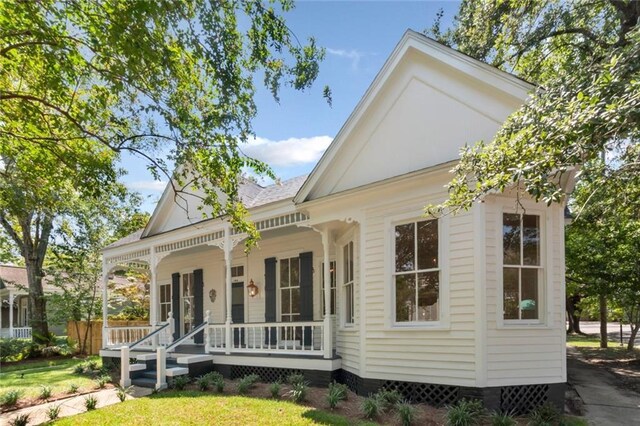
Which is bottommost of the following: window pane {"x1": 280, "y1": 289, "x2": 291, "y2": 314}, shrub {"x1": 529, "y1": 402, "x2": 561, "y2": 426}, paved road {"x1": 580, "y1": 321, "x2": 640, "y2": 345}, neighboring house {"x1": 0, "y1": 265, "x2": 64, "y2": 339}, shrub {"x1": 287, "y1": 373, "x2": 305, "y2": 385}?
paved road {"x1": 580, "y1": 321, "x2": 640, "y2": 345}

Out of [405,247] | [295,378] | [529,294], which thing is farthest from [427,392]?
[295,378]

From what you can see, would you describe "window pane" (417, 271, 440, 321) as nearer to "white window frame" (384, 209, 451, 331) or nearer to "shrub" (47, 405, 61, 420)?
"white window frame" (384, 209, 451, 331)

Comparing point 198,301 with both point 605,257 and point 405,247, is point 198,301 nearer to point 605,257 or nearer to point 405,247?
point 405,247

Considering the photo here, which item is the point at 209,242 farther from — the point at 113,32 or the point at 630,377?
the point at 630,377

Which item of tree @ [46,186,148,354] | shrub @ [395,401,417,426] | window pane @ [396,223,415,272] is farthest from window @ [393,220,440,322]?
tree @ [46,186,148,354]

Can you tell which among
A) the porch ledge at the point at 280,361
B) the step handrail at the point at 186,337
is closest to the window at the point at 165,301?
the step handrail at the point at 186,337

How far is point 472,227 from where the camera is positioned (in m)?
7.25

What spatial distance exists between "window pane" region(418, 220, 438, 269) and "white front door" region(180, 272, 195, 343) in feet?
32.4

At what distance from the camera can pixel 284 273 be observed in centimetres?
1260

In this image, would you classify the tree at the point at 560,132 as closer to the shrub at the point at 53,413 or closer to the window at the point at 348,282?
the window at the point at 348,282

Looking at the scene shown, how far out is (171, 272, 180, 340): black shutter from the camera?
15635 mm

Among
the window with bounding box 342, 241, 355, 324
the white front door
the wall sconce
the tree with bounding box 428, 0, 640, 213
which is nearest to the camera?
the tree with bounding box 428, 0, 640, 213

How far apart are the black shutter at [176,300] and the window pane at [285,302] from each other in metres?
5.12

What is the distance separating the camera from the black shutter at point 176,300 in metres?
15.6
